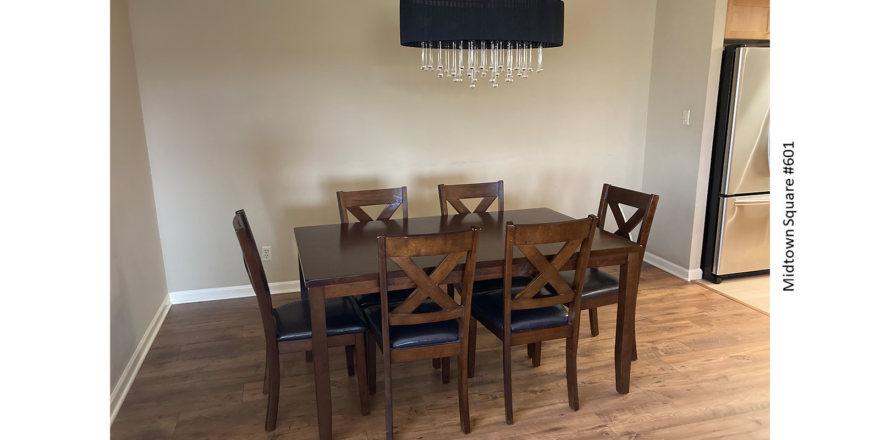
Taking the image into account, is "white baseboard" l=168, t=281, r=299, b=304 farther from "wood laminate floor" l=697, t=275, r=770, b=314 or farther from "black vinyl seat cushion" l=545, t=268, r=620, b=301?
"wood laminate floor" l=697, t=275, r=770, b=314

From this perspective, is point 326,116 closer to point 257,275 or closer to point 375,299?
point 375,299

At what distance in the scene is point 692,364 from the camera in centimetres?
267

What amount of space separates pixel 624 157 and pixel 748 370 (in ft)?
6.97

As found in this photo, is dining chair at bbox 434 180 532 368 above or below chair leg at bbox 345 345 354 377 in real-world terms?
above

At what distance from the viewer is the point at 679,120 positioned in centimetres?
393

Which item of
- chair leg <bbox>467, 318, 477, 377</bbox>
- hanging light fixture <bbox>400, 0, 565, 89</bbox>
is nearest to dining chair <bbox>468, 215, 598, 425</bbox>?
chair leg <bbox>467, 318, 477, 377</bbox>

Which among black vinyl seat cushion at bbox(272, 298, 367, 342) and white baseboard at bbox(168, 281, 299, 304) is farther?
white baseboard at bbox(168, 281, 299, 304)

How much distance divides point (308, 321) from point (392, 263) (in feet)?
1.46

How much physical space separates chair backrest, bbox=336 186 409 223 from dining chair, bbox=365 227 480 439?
2.91 ft

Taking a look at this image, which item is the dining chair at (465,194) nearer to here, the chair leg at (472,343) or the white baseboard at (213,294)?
the chair leg at (472,343)

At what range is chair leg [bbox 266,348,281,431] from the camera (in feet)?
6.84

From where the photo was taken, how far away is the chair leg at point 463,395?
2.09m
